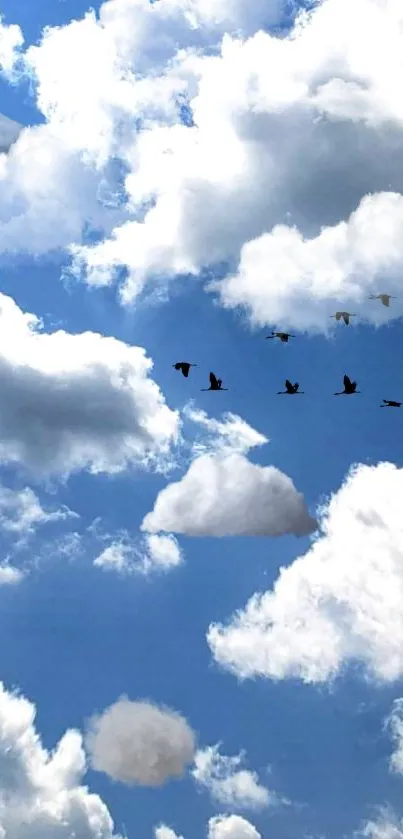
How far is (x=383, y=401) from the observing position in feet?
468

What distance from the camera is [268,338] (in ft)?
464

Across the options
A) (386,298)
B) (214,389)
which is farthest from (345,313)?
(214,389)

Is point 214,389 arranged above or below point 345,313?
below

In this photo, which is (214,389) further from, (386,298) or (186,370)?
(386,298)

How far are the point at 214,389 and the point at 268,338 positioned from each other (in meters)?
9.90

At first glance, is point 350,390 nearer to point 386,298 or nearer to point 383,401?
point 383,401

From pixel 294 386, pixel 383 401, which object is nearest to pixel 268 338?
pixel 294 386

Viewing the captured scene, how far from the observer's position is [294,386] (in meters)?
146

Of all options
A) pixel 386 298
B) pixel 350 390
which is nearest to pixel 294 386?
pixel 350 390

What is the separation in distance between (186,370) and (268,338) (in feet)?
41.6

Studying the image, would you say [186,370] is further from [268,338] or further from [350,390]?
[350,390]

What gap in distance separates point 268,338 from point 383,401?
17.7 metres

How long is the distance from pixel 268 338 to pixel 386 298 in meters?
16.3

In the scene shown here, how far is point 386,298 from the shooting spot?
452ft
